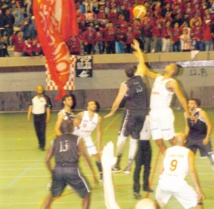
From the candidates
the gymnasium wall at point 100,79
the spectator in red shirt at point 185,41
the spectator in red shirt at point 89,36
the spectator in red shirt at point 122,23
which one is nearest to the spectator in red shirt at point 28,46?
the gymnasium wall at point 100,79

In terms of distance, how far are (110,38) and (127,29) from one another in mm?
1098

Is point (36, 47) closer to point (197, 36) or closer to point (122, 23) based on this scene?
point (122, 23)

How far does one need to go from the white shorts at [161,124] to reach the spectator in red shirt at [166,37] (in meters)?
16.7

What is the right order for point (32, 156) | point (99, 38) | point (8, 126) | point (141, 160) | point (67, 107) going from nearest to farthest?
point (141, 160) → point (67, 107) → point (32, 156) → point (8, 126) → point (99, 38)

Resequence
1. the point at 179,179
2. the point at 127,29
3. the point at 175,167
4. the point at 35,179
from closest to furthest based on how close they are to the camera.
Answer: the point at 179,179 → the point at 175,167 → the point at 35,179 → the point at 127,29

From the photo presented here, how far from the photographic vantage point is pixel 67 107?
13055 millimetres

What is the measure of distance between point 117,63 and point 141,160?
1780 centimetres

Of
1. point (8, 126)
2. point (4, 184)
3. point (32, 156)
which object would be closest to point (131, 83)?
point (4, 184)

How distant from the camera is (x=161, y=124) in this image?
12062 millimetres

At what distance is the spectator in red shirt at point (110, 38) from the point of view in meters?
28.2

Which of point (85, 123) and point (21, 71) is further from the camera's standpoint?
point (21, 71)

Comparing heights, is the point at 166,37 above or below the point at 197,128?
above

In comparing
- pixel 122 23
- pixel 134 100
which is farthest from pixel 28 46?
pixel 134 100

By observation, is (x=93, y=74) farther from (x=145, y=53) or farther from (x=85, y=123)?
(x=85, y=123)
